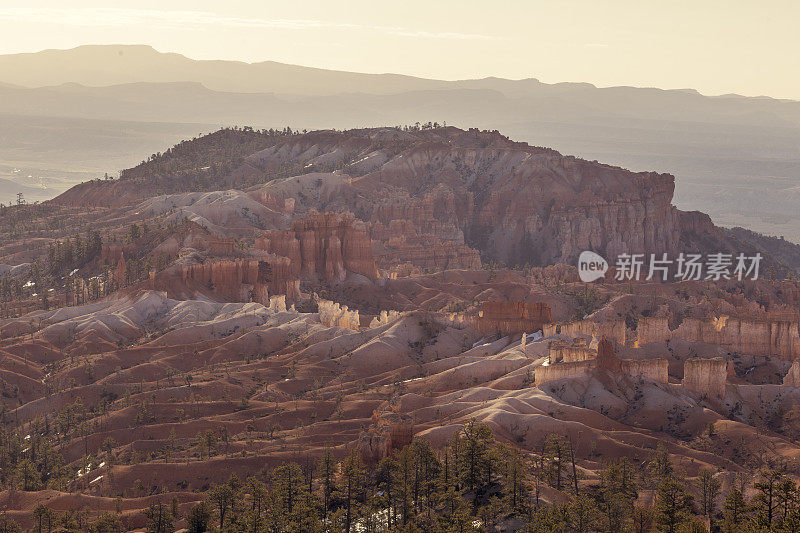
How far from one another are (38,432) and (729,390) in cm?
5704

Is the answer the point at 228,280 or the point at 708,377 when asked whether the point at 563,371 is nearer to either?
the point at 708,377

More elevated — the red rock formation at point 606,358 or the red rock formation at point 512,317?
the red rock formation at point 606,358

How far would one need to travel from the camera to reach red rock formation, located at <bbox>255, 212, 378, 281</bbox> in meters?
174

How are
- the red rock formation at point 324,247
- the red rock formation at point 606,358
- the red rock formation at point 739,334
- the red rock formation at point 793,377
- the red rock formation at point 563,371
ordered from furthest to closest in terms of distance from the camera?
the red rock formation at point 324,247, the red rock formation at point 739,334, the red rock formation at point 793,377, the red rock formation at point 606,358, the red rock formation at point 563,371

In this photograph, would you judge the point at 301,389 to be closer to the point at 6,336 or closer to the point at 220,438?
the point at 220,438

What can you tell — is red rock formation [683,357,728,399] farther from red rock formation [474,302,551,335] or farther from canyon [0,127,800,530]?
red rock formation [474,302,551,335]

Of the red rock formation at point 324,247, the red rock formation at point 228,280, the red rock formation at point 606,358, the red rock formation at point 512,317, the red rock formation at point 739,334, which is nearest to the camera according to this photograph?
the red rock formation at point 606,358

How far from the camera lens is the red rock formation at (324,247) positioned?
173750 mm

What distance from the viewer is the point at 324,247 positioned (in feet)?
586

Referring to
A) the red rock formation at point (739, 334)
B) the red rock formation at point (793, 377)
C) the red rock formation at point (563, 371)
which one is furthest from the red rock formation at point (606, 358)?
the red rock formation at point (739, 334)

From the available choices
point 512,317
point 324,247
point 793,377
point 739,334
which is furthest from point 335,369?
point 324,247

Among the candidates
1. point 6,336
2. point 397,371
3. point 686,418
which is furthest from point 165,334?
point 686,418

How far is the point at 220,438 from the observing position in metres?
98.1

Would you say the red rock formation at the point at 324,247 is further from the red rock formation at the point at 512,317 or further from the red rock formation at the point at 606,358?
the red rock formation at the point at 606,358
